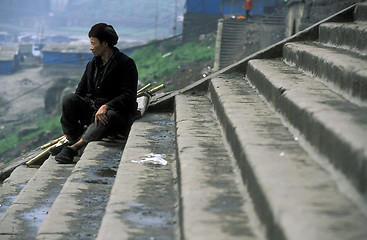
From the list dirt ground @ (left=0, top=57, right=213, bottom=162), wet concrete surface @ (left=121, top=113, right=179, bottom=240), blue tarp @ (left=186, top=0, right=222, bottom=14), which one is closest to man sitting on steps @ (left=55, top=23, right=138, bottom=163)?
wet concrete surface @ (left=121, top=113, right=179, bottom=240)

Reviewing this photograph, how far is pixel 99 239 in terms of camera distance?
283cm

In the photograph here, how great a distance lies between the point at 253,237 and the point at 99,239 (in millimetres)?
846

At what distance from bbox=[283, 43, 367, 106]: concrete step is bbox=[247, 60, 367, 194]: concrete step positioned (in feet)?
0.23

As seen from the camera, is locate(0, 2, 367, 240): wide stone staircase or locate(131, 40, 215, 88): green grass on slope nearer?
locate(0, 2, 367, 240): wide stone staircase

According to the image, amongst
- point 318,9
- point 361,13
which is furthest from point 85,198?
point 318,9

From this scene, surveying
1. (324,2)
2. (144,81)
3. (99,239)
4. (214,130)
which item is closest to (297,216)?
(99,239)

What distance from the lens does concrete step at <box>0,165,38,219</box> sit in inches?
194

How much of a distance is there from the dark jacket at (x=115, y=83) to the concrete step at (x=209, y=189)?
3.24 feet

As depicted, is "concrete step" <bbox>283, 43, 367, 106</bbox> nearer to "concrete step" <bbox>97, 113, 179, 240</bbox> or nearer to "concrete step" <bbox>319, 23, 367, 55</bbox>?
"concrete step" <bbox>319, 23, 367, 55</bbox>

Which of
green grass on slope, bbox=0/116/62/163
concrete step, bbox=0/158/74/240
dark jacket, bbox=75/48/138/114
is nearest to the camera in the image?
concrete step, bbox=0/158/74/240

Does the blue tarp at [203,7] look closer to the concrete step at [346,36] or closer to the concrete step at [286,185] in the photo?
the concrete step at [346,36]

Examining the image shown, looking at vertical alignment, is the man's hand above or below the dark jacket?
below

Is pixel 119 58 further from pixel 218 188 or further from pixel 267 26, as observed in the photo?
pixel 267 26

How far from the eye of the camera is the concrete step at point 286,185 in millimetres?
2059
